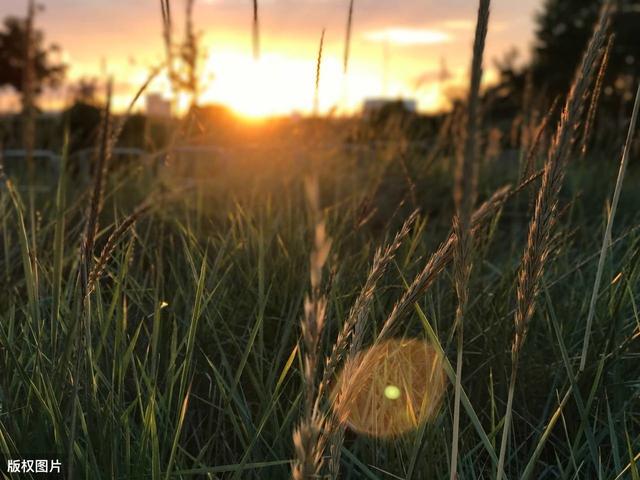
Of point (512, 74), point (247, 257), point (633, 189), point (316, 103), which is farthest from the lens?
point (512, 74)

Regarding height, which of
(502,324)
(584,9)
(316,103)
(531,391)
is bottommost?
(531,391)

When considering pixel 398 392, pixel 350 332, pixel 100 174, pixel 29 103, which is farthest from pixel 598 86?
pixel 29 103

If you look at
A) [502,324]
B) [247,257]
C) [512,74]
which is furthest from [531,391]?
[512,74]

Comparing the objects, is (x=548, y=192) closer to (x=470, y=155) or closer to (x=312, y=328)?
(x=470, y=155)

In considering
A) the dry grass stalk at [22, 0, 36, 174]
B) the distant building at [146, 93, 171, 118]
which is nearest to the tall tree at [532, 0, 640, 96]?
the distant building at [146, 93, 171, 118]

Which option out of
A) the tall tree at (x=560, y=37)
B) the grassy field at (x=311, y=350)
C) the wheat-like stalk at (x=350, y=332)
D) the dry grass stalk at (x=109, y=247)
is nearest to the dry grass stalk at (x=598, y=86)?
the grassy field at (x=311, y=350)

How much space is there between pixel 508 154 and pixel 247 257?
503 cm

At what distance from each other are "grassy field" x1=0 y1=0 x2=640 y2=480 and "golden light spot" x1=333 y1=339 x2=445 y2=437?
0.06 ft

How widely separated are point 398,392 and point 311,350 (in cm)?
95

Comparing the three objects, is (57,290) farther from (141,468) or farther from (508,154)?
(508,154)

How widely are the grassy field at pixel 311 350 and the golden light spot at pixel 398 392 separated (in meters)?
0.02

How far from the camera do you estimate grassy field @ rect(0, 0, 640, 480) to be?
77 cm

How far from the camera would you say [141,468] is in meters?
1.05

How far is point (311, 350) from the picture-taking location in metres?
0.57
